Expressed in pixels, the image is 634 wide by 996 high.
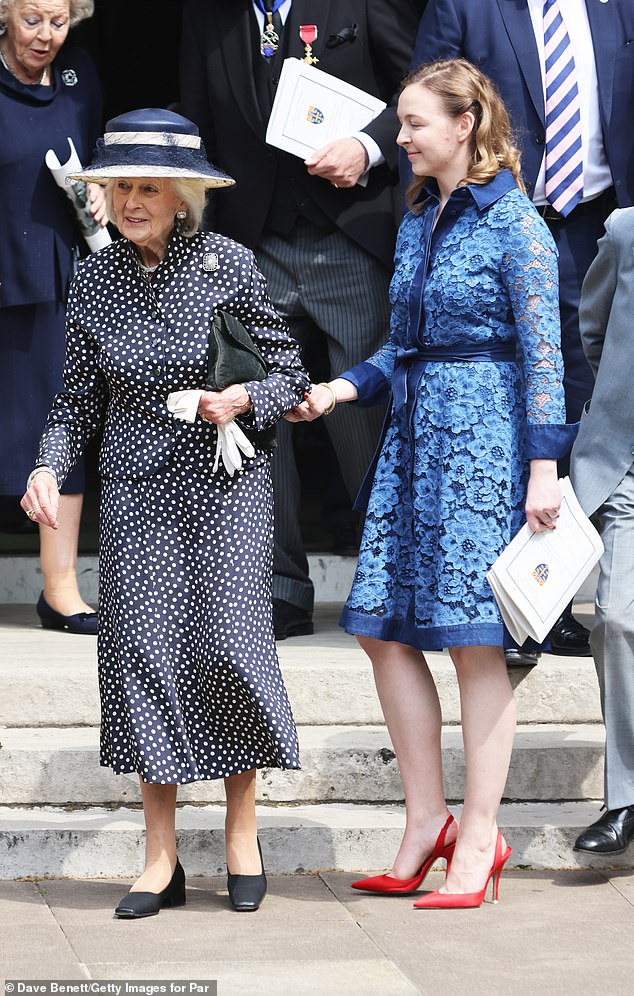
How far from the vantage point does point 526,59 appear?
5098 mm

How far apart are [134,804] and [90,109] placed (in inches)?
92.9

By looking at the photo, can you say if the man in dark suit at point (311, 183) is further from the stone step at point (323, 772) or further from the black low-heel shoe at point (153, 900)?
the black low-heel shoe at point (153, 900)

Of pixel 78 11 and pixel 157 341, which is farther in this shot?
pixel 78 11

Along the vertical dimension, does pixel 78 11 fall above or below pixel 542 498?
above

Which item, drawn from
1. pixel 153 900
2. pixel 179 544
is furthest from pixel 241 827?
pixel 179 544

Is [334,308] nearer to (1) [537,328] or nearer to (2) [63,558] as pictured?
(2) [63,558]

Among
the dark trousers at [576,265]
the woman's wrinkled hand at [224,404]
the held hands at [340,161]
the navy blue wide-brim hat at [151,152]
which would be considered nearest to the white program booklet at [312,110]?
the held hands at [340,161]

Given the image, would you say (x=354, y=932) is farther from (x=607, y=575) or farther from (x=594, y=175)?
(x=594, y=175)

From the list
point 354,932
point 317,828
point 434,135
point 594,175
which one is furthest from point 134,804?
point 594,175

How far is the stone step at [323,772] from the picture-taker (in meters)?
4.58

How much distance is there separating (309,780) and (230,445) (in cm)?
114

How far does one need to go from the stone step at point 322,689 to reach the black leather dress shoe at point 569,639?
72mm

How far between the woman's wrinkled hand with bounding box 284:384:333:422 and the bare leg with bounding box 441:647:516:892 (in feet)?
2.14

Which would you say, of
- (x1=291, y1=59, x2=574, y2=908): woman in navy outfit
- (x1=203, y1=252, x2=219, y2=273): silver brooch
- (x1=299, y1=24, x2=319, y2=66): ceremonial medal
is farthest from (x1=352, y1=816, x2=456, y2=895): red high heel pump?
(x1=299, y1=24, x2=319, y2=66): ceremonial medal
